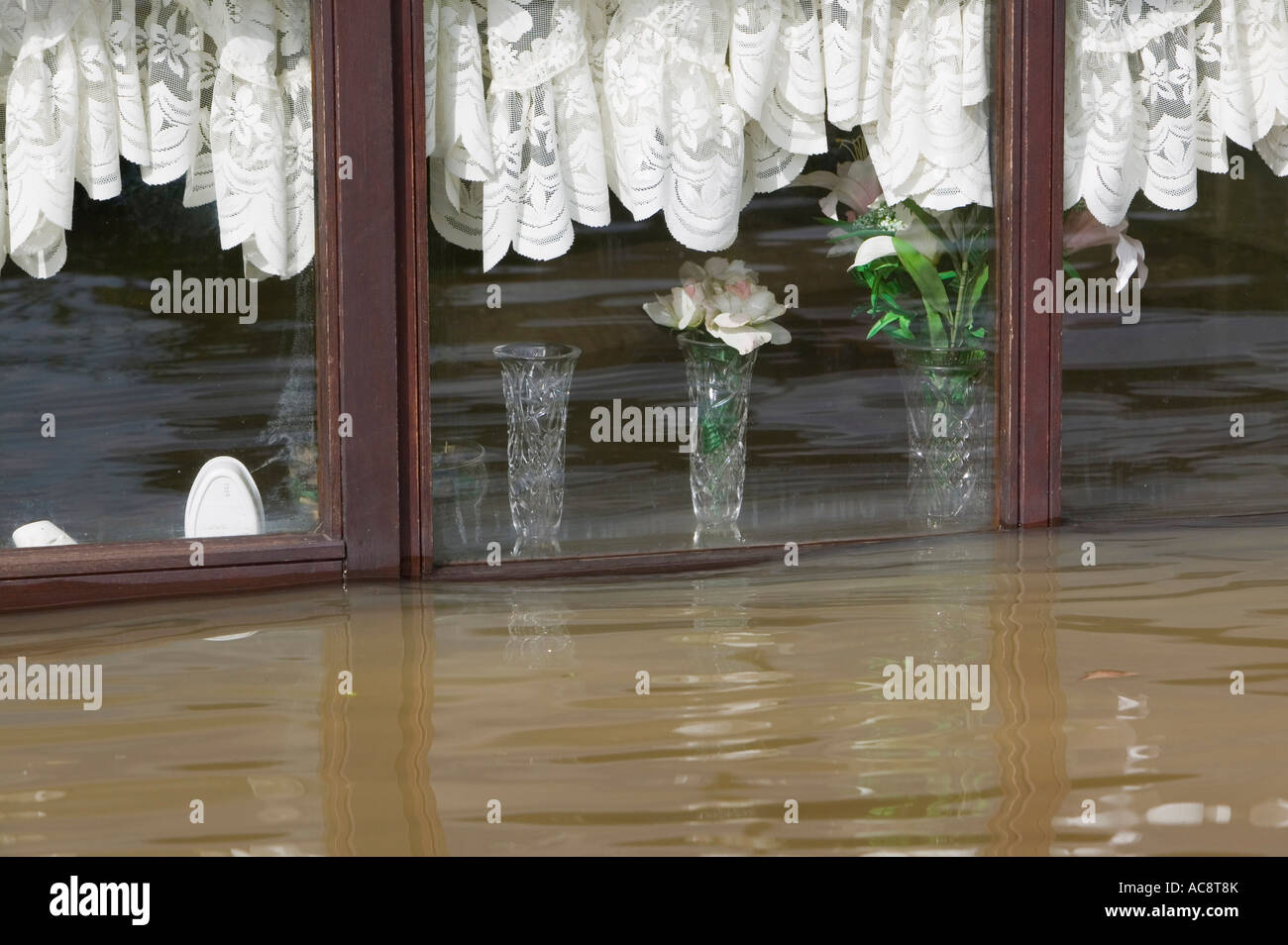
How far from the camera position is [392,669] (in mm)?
2162

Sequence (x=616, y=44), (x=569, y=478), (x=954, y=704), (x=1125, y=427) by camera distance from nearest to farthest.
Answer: (x=954, y=704) < (x=616, y=44) < (x=569, y=478) < (x=1125, y=427)

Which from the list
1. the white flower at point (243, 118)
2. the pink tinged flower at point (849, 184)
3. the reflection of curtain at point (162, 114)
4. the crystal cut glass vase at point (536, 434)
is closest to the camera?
the reflection of curtain at point (162, 114)

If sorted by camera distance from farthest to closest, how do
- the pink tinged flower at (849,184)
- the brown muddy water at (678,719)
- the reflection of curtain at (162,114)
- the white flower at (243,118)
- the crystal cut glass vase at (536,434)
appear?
the pink tinged flower at (849,184)
the crystal cut glass vase at (536,434)
the white flower at (243,118)
the reflection of curtain at (162,114)
the brown muddy water at (678,719)

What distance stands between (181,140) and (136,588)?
2.68 ft

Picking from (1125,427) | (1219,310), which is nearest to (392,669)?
(1125,427)

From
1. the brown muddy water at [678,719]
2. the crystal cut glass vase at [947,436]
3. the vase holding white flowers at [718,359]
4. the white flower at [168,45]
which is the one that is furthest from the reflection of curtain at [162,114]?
the crystal cut glass vase at [947,436]

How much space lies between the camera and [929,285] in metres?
3.10

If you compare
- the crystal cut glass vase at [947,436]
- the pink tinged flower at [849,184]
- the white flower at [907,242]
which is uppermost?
the pink tinged flower at [849,184]

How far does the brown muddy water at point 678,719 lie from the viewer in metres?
1.54

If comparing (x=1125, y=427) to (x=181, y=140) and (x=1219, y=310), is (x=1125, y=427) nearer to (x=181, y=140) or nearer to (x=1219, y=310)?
(x=1219, y=310)

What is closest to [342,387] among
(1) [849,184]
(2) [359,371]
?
(2) [359,371]

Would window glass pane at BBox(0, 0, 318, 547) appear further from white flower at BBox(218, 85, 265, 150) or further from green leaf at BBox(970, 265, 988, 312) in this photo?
green leaf at BBox(970, 265, 988, 312)

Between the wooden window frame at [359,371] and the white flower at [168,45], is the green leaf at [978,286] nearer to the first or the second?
the wooden window frame at [359,371]

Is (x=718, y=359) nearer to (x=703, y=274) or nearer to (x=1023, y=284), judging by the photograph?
(x=703, y=274)
